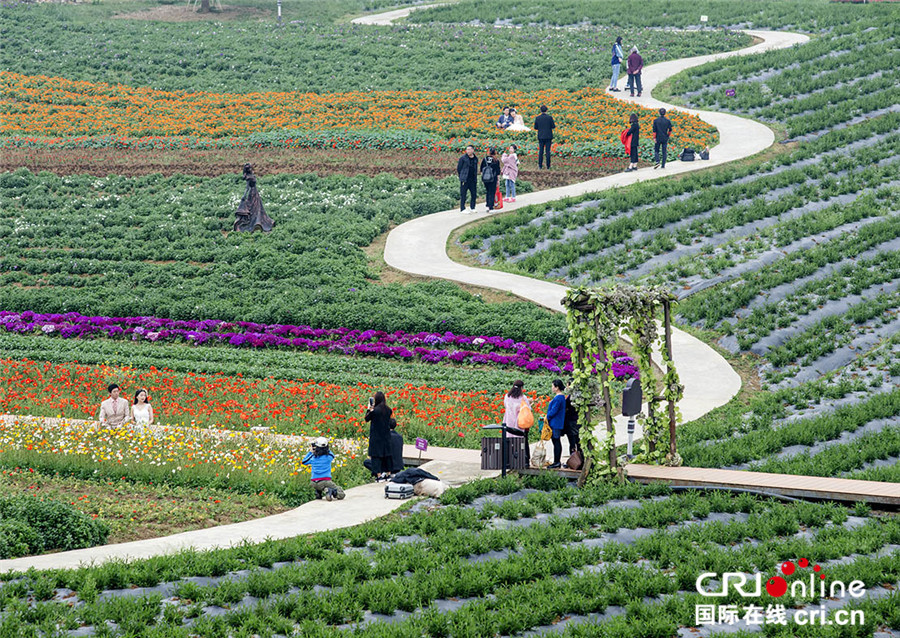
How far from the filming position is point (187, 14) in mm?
61875

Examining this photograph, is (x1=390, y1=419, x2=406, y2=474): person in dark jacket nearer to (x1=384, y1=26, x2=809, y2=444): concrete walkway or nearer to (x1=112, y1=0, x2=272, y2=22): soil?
(x1=384, y1=26, x2=809, y2=444): concrete walkway

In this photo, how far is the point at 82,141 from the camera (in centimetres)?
4006

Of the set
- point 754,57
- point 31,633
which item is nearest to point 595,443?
point 31,633

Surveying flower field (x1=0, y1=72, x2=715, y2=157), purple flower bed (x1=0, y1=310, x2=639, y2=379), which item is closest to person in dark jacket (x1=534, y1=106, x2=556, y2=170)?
flower field (x1=0, y1=72, x2=715, y2=157)

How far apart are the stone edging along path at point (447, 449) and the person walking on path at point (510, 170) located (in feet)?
1.15

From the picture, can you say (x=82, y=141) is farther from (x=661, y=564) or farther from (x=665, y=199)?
(x=661, y=564)

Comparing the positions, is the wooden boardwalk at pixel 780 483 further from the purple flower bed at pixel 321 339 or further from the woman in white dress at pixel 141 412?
the woman in white dress at pixel 141 412

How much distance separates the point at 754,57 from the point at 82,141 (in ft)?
84.0

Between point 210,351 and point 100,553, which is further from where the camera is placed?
point 210,351

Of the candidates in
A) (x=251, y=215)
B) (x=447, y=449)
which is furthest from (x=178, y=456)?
(x=251, y=215)

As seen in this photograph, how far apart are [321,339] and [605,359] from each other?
33.7 ft

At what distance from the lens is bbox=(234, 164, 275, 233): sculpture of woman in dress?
30.0 m

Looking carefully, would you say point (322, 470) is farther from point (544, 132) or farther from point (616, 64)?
point (616, 64)

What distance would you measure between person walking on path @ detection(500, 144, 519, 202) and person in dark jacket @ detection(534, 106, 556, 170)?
237 centimetres
